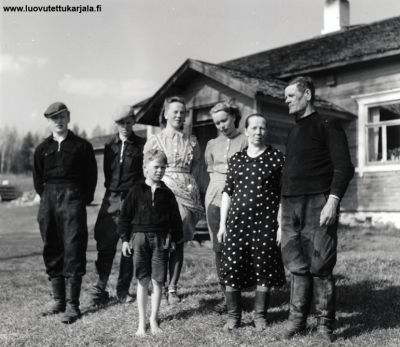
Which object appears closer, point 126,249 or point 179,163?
point 126,249

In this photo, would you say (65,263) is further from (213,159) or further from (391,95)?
(391,95)

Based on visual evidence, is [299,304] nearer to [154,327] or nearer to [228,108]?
[154,327]

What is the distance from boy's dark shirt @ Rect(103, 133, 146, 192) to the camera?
5.56m

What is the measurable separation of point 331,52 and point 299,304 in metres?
10.6

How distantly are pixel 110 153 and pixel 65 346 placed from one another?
228 centimetres

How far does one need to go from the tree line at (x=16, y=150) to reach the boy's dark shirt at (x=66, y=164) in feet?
218

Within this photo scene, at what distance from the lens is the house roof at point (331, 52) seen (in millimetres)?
12055

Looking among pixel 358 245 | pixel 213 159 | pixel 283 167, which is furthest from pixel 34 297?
pixel 358 245

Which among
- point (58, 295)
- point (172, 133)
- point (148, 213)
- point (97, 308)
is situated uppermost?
point (172, 133)

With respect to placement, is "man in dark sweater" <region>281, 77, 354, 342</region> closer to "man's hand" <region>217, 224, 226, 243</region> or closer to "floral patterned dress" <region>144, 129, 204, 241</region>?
"man's hand" <region>217, 224, 226, 243</region>

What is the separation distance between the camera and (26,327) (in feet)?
15.2

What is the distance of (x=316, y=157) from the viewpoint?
13.1 feet

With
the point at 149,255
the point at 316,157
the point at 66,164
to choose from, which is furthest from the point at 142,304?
the point at 316,157

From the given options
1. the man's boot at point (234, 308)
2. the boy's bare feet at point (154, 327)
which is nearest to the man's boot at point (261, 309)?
the man's boot at point (234, 308)
